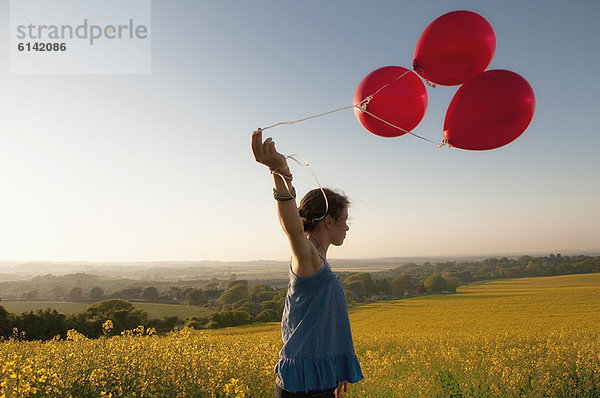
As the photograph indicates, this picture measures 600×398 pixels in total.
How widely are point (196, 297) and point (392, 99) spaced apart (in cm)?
3494

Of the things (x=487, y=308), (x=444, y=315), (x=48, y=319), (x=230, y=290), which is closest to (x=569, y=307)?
(x=487, y=308)

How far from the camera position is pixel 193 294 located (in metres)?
34.4

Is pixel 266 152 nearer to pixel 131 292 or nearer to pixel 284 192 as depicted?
pixel 284 192

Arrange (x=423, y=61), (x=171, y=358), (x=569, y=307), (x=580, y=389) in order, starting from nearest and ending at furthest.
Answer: (x=423, y=61)
(x=171, y=358)
(x=580, y=389)
(x=569, y=307)

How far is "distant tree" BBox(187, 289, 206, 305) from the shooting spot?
3338 cm

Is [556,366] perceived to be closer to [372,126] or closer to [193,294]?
[372,126]

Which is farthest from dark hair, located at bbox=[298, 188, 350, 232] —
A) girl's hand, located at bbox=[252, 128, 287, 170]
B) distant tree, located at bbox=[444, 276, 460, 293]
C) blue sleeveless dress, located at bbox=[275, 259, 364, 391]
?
distant tree, located at bbox=[444, 276, 460, 293]

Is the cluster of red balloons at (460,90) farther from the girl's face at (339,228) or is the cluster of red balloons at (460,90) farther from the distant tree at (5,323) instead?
the distant tree at (5,323)

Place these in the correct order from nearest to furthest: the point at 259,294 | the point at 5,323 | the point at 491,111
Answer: the point at 491,111 < the point at 5,323 < the point at 259,294

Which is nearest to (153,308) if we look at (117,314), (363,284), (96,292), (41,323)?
(117,314)

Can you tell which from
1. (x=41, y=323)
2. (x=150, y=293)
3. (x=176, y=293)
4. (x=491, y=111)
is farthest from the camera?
(x=176, y=293)

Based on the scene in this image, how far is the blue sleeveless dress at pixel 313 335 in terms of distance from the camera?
1.44m

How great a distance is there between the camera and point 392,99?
2.59m

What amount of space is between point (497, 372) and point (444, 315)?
15767 mm
